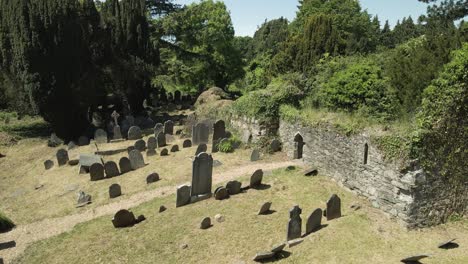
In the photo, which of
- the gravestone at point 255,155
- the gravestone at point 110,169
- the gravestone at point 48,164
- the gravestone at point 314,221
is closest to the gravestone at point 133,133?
the gravestone at point 48,164

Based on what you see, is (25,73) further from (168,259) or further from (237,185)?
(168,259)

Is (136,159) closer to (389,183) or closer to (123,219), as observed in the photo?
(123,219)

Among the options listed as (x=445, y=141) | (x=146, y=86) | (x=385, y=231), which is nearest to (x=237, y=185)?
(x=385, y=231)

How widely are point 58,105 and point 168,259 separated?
16.5 metres

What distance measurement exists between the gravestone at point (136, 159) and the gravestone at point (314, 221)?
8785 mm

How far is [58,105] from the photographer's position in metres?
23.1

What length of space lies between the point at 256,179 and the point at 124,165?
19.9ft

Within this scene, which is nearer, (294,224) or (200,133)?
(294,224)

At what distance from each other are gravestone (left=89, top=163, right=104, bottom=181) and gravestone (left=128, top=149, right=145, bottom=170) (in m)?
1.25

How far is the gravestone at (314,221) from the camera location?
10328 millimetres

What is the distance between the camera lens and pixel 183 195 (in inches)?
500

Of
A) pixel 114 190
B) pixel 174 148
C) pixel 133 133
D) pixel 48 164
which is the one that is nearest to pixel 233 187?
pixel 114 190

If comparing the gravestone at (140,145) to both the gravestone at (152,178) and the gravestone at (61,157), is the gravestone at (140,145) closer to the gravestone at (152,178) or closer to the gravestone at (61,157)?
the gravestone at (61,157)

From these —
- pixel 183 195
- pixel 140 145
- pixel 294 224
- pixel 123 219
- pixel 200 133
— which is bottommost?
pixel 123 219
